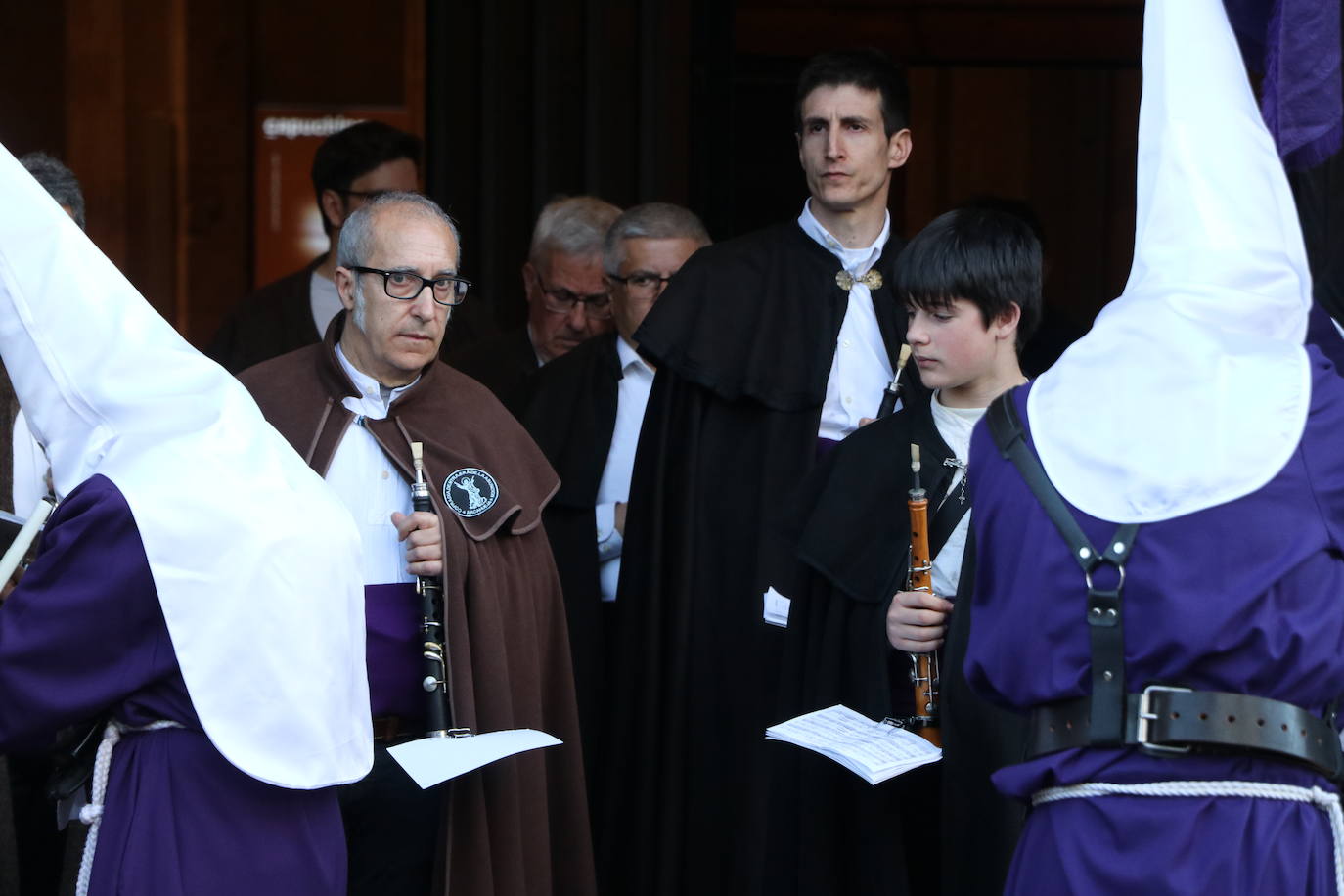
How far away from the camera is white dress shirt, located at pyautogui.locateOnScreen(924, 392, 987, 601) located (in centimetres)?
375

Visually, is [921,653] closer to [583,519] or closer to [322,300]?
[583,519]

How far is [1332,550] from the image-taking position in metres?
2.67

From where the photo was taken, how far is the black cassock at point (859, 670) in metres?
3.79

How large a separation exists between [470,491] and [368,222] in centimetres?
63

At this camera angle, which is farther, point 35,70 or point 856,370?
point 35,70

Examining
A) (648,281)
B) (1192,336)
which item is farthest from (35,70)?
(1192,336)

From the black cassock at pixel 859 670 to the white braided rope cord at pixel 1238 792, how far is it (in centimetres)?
94

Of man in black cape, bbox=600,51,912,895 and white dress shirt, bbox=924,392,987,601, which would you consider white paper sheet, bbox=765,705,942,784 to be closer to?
white dress shirt, bbox=924,392,987,601

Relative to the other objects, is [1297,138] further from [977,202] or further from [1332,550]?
[977,202]

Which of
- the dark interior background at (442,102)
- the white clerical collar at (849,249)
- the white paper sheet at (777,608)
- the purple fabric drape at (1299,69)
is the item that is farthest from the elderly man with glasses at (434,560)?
the dark interior background at (442,102)

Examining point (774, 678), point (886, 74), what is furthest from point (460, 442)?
point (886, 74)

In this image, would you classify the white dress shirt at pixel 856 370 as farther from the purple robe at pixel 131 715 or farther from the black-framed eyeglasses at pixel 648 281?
the purple robe at pixel 131 715

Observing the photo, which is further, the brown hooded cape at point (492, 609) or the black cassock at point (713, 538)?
the black cassock at point (713, 538)

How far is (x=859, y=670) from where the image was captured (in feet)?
12.6
